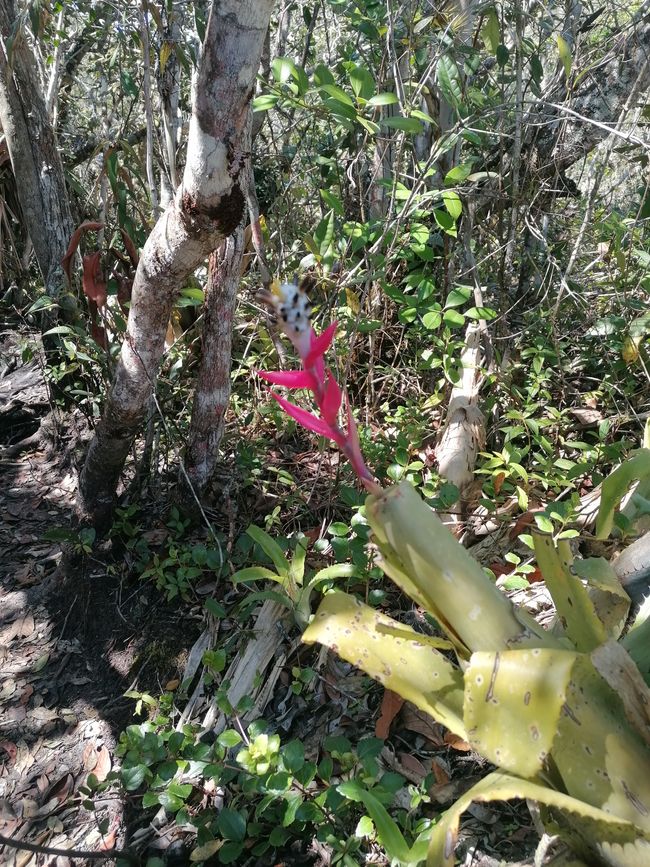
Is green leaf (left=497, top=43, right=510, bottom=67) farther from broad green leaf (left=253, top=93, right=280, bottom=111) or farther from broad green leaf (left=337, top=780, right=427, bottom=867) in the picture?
broad green leaf (left=337, top=780, right=427, bottom=867)

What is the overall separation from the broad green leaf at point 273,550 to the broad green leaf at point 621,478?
88 centimetres

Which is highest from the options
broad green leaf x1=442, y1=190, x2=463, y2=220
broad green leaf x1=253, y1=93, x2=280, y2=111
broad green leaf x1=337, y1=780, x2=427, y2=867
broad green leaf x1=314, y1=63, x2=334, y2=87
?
broad green leaf x1=314, y1=63, x2=334, y2=87

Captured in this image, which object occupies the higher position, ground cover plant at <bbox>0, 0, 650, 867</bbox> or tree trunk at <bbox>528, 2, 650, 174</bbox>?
tree trunk at <bbox>528, 2, 650, 174</bbox>

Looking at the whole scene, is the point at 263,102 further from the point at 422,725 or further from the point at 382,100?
the point at 422,725

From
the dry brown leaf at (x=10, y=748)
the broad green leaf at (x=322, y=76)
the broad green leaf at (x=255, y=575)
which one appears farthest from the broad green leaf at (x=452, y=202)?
the dry brown leaf at (x=10, y=748)

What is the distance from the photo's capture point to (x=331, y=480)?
2326mm

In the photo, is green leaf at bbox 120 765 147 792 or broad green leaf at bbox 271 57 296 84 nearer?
green leaf at bbox 120 765 147 792

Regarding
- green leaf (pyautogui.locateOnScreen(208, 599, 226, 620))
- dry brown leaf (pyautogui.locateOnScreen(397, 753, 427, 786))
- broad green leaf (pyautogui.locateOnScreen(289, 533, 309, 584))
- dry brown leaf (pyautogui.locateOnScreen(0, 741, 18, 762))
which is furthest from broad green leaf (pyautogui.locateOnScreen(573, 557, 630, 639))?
dry brown leaf (pyautogui.locateOnScreen(0, 741, 18, 762))

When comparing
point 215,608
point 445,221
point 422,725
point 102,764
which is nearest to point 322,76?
point 445,221

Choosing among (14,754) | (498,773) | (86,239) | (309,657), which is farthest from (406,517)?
(86,239)

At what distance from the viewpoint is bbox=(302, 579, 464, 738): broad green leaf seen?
3.85ft

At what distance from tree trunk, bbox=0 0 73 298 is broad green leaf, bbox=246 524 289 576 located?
1588 millimetres

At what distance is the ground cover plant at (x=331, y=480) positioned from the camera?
108 centimetres

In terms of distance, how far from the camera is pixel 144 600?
7.24ft
